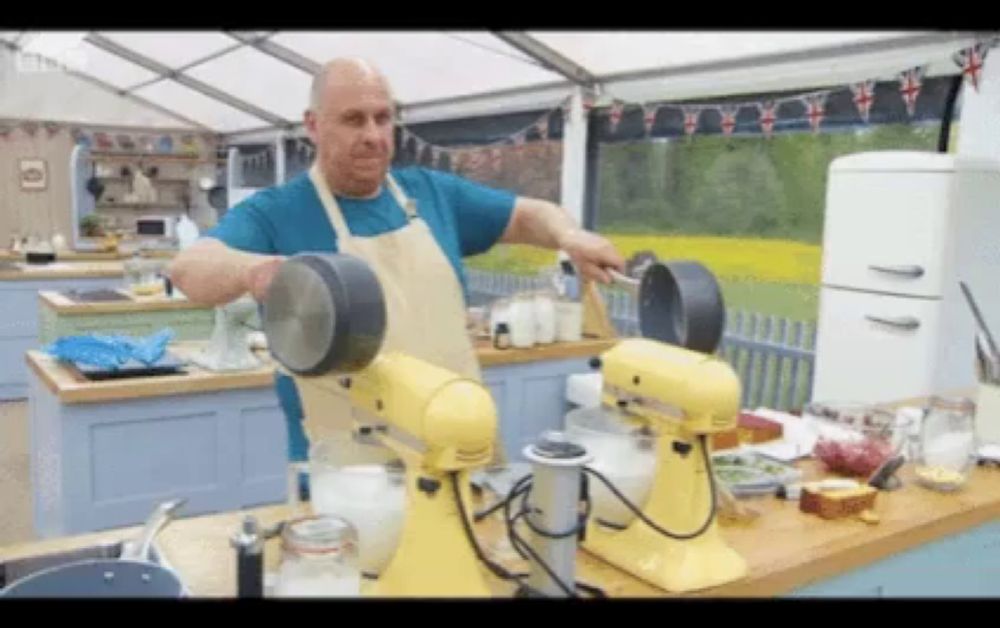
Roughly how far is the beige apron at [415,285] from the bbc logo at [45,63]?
706 cm

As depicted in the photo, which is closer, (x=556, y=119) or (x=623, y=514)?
(x=623, y=514)

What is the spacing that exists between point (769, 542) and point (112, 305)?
4.04m

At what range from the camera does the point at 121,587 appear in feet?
3.57

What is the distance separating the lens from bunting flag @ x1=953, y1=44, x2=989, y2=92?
10.6 ft

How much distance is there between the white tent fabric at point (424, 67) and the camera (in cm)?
374

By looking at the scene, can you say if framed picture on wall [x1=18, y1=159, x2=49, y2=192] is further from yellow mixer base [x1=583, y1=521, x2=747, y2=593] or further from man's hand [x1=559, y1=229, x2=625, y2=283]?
yellow mixer base [x1=583, y1=521, x2=747, y2=593]

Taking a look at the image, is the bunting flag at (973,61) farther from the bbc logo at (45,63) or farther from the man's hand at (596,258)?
the bbc logo at (45,63)

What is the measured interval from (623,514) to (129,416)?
231cm

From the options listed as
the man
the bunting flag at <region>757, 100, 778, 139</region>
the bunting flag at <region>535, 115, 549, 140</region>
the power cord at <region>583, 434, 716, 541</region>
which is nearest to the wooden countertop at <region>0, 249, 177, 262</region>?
the bunting flag at <region>535, 115, 549, 140</region>

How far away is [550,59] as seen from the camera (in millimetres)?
4852

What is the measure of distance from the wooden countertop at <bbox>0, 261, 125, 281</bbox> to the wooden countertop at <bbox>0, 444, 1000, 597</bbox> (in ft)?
15.9
